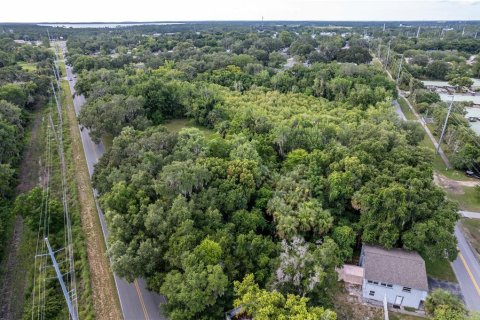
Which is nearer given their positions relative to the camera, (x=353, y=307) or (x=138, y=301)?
(x=138, y=301)

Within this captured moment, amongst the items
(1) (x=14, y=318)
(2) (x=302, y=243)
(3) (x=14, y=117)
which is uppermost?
(3) (x=14, y=117)

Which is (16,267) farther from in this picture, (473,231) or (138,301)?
(473,231)

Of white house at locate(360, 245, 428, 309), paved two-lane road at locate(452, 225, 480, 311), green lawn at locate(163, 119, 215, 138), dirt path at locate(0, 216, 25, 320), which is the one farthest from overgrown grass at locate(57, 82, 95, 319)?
paved two-lane road at locate(452, 225, 480, 311)

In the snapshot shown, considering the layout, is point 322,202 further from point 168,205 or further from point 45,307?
point 45,307

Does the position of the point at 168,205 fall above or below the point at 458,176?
above

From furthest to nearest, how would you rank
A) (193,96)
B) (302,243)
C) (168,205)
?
(193,96)
(168,205)
(302,243)

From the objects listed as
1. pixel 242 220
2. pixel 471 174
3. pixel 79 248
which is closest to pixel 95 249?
pixel 79 248

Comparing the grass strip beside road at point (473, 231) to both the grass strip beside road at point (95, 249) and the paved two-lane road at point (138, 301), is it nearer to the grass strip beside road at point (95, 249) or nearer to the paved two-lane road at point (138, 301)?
the paved two-lane road at point (138, 301)

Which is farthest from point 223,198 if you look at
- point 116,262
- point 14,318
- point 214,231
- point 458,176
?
point 458,176
